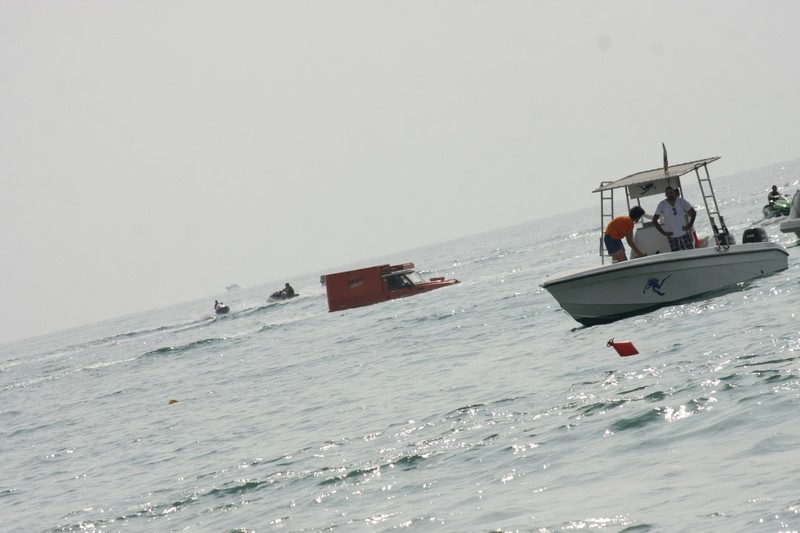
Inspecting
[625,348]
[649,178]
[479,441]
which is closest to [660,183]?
[649,178]

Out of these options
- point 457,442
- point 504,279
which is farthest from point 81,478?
point 504,279

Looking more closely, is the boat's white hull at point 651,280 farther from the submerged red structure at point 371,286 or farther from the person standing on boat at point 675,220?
Result: the submerged red structure at point 371,286

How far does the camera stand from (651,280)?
1886 cm

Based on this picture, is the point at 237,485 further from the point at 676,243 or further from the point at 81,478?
the point at 676,243

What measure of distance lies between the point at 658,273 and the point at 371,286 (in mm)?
30019

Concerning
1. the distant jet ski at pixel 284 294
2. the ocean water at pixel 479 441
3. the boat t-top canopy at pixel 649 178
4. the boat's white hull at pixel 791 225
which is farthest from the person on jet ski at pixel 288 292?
the boat t-top canopy at pixel 649 178

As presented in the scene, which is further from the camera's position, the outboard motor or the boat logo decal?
the outboard motor

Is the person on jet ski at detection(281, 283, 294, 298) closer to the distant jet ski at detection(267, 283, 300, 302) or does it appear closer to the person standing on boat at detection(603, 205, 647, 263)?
the distant jet ski at detection(267, 283, 300, 302)

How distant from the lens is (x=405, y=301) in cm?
4584

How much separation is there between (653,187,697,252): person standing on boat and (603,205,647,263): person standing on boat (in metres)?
0.42

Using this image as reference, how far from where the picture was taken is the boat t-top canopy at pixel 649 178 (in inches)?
770

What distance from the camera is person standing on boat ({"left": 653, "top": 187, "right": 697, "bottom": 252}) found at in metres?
18.8

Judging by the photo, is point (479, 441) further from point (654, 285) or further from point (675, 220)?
point (675, 220)

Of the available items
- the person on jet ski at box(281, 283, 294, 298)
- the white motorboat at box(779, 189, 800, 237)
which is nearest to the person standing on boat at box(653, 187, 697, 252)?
the white motorboat at box(779, 189, 800, 237)
